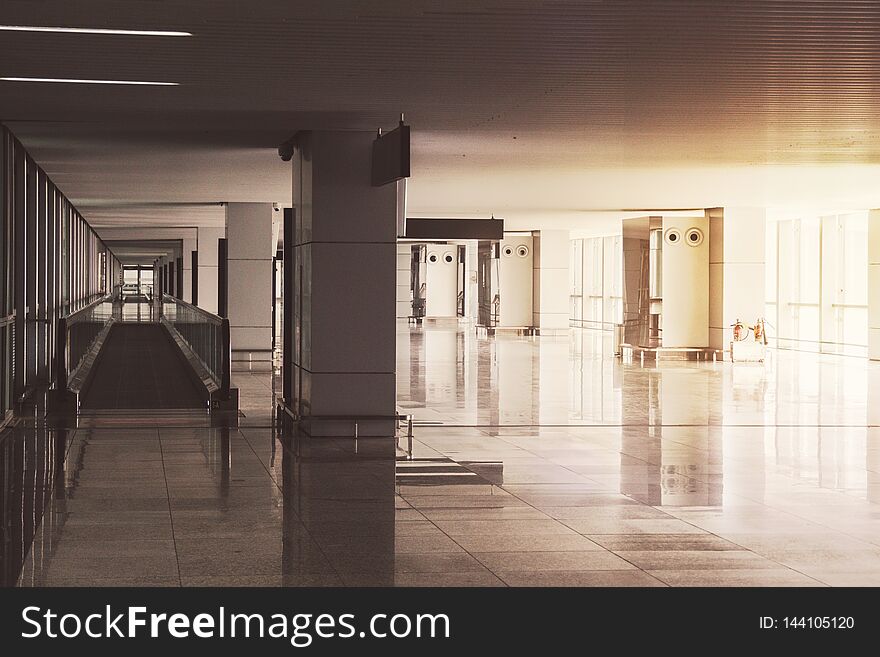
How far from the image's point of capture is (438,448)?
40.0 ft

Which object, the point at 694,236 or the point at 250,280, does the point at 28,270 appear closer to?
the point at 250,280

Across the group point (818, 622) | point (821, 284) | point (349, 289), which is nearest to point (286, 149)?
point (349, 289)

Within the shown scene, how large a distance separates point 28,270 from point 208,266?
2214 cm

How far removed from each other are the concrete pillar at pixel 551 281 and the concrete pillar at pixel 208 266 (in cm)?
1112

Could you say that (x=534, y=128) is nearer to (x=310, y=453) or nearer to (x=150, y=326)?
(x=310, y=453)

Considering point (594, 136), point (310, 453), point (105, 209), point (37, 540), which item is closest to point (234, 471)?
point (310, 453)

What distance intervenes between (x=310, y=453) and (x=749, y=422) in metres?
5.83

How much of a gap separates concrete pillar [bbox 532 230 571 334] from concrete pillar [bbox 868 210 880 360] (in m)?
15.0

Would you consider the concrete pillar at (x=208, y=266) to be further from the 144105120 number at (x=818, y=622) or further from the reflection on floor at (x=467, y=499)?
the 144105120 number at (x=818, y=622)

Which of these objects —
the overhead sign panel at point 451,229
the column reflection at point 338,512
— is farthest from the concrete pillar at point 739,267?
the column reflection at point 338,512

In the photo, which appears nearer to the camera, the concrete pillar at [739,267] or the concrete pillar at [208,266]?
the concrete pillar at [739,267]

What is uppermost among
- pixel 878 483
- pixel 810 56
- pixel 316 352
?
pixel 810 56

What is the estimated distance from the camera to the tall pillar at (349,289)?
13109 mm

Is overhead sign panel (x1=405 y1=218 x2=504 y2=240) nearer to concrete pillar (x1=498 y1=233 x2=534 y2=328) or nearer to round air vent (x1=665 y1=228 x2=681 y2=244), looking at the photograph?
round air vent (x1=665 y1=228 x2=681 y2=244)
